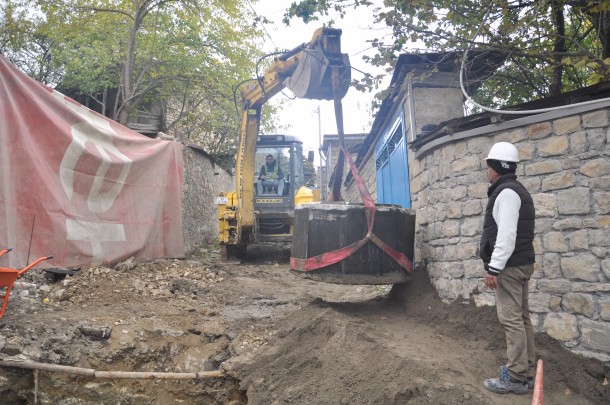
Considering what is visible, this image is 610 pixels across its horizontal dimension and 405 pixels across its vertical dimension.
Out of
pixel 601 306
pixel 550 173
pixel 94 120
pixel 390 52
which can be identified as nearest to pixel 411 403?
pixel 601 306

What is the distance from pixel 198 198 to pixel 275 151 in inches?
108

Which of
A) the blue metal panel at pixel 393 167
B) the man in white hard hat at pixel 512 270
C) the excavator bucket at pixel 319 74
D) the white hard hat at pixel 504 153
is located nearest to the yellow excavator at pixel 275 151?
the excavator bucket at pixel 319 74

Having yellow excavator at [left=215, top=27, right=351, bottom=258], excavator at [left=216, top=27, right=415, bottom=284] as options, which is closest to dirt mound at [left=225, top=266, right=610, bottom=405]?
excavator at [left=216, top=27, right=415, bottom=284]

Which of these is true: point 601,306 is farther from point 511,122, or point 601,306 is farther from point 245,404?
point 245,404

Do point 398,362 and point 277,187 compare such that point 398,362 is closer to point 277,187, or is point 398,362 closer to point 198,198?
point 277,187

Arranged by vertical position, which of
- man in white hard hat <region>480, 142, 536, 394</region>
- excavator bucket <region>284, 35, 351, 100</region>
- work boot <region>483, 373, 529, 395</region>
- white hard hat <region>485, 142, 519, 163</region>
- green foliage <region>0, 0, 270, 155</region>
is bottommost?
work boot <region>483, 373, 529, 395</region>

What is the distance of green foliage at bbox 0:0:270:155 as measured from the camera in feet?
35.8

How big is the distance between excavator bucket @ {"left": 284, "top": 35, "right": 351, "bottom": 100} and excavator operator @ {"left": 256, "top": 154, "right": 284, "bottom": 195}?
473 centimetres

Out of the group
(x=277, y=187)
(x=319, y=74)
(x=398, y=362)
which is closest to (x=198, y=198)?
(x=277, y=187)

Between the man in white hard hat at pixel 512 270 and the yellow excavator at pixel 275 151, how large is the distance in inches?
106

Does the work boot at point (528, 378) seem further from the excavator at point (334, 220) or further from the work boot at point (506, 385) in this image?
the excavator at point (334, 220)

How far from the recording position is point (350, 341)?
377 cm

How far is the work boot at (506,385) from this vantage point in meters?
2.95

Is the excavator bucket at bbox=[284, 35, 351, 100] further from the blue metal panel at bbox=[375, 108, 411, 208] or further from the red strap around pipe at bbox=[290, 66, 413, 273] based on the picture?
the blue metal panel at bbox=[375, 108, 411, 208]
